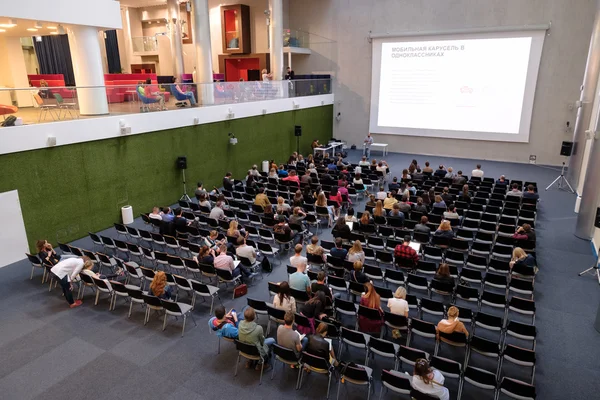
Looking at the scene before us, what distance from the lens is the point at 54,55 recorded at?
22922 mm

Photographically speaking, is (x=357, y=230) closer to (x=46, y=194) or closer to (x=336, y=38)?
(x=46, y=194)

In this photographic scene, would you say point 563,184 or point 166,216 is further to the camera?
point 563,184

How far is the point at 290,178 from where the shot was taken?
15.5 m

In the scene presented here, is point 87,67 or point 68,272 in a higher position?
point 87,67

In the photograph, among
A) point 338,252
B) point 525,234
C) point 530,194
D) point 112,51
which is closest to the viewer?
point 338,252

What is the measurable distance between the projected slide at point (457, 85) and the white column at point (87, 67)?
1581 centimetres

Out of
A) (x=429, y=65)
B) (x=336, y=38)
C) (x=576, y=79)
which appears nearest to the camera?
(x=576, y=79)

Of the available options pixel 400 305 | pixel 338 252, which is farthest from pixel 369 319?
pixel 338 252

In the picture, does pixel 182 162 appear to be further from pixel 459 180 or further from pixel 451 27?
pixel 451 27

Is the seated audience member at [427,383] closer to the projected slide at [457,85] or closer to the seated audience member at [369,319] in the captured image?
the seated audience member at [369,319]

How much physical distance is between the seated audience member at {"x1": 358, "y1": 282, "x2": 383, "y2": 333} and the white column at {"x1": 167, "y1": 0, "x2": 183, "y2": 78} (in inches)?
773

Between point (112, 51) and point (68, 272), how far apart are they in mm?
21676

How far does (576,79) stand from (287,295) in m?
19.3

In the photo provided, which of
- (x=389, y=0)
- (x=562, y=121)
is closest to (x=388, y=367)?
(x=562, y=121)
